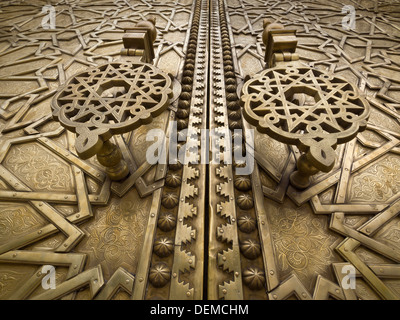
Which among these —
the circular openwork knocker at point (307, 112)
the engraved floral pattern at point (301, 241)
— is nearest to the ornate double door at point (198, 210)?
the engraved floral pattern at point (301, 241)

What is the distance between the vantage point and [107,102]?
0.56m

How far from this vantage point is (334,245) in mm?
535

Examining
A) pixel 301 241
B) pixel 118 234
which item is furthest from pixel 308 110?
pixel 118 234

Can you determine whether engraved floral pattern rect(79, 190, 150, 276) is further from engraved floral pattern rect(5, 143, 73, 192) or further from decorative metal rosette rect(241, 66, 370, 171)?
decorative metal rosette rect(241, 66, 370, 171)

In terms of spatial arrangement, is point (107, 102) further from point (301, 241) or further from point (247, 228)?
point (301, 241)

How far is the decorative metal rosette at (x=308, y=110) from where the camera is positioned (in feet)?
1.54

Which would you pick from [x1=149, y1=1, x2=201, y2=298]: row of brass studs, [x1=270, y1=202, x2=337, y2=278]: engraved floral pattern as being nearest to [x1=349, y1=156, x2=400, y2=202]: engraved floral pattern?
[x1=270, y1=202, x2=337, y2=278]: engraved floral pattern

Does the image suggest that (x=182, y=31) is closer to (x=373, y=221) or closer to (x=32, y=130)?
(x=32, y=130)

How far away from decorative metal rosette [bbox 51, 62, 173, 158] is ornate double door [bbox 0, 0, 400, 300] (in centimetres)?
22

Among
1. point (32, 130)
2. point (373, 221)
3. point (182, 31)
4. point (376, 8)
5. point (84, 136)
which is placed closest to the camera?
point (84, 136)

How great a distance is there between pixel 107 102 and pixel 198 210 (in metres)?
0.43

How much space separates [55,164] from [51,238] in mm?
296

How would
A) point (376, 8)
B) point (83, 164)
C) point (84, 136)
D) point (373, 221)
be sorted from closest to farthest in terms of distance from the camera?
point (84, 136) → point (373, 221) → point (83, 164) → point (376, 8)

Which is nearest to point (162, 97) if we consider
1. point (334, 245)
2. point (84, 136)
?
point (84, 136)
